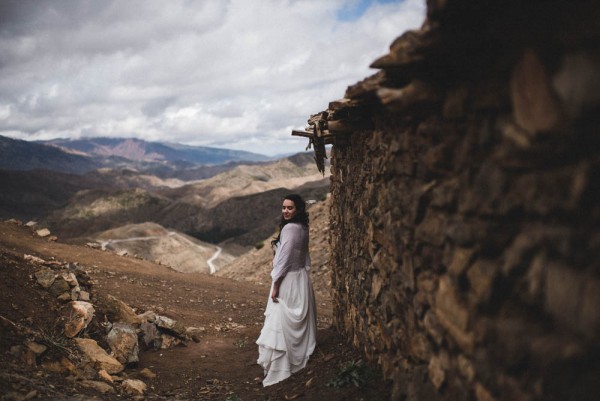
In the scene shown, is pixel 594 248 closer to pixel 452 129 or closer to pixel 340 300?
pixel 452 129

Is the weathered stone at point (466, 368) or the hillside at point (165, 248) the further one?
the hillside at point (165, 248)

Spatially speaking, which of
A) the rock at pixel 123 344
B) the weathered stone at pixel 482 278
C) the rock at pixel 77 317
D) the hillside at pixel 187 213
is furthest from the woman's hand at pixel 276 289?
the hillside at pixel 187 213

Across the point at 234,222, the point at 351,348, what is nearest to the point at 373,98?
the point at 351,348

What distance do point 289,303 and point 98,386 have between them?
2564 mm

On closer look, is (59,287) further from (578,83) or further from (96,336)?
(578,83)

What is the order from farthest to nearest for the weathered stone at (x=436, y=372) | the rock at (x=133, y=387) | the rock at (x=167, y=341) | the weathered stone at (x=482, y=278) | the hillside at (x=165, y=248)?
the hillside at (x=165, y=248) → the rock at (x=167, y=341) → the rock at (x=133, y=387) → the weathered stone at (x=436, y=372) → the weathered stone at (x=482, y=278)

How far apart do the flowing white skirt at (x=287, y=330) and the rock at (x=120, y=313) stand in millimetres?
3402

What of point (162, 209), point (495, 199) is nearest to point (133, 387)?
point (495, 199)

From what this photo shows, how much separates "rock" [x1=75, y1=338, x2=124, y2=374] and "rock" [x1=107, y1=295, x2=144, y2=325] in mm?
1448

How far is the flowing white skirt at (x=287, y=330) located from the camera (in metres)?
5.69

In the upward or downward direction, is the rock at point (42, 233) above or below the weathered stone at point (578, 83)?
below

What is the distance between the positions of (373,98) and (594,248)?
2.42m

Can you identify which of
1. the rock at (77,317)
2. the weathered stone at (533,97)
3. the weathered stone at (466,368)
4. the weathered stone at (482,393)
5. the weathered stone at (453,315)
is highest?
the weathered stone at (533,97)

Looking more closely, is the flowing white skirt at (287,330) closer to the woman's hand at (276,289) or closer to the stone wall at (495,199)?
the woman's hand at (276,289)
